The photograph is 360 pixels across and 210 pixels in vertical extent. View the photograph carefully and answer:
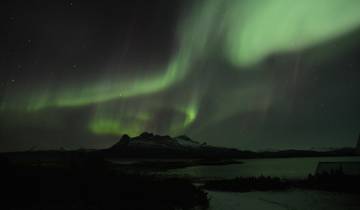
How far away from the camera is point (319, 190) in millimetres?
41938

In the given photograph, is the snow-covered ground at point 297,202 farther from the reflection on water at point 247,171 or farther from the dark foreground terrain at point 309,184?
the reflection on water at point 247,171

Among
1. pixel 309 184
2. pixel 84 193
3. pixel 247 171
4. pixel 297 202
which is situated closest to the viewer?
pixel 84 193

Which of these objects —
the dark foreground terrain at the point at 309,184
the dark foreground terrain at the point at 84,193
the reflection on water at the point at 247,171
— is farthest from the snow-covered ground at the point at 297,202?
the reflection on water at the point at 247,171

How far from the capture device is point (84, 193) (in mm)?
23469

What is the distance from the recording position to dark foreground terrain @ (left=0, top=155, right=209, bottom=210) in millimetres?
20953

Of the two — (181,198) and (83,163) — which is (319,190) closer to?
(181,198)

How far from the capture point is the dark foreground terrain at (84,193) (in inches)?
825

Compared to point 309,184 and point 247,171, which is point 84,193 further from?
point 247,171

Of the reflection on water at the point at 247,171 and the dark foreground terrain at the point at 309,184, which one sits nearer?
the dark foreground terrain at the point at 309,184

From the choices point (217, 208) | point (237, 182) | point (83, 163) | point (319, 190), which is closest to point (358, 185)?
point (319, 190)

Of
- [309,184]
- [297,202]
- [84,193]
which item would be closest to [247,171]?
[309,184]

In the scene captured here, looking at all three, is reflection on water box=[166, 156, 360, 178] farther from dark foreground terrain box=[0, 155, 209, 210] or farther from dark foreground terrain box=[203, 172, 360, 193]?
dark foreground terrain box=[0, 155, 209, 210]

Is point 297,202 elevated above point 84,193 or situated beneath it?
situated beneath

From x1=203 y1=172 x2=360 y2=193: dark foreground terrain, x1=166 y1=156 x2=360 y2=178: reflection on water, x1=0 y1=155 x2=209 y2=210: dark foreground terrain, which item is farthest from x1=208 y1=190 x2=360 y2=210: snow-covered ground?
x1=166 y1=156 x2=360 y2=178: reflection on water
